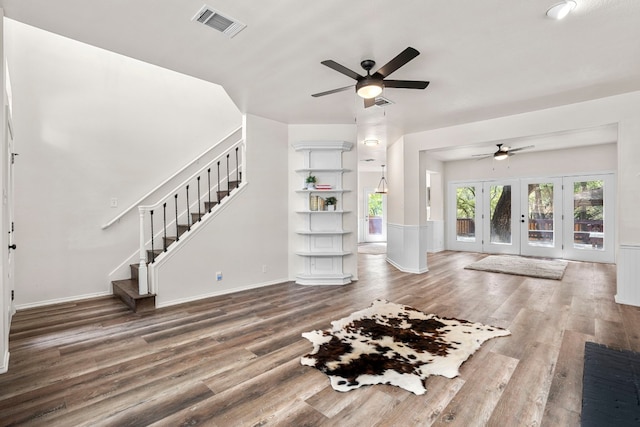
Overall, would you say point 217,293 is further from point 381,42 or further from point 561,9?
point 561,9

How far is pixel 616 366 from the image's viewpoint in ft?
7.29

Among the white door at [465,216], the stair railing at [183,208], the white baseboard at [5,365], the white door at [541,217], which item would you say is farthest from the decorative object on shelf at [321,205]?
the white door at [541,217]

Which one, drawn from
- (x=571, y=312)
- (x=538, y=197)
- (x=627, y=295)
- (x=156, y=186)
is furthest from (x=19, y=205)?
(x=538, y=197)

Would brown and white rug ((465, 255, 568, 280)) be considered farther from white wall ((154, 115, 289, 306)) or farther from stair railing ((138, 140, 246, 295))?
stair railing ((138, 140, 246, 295))

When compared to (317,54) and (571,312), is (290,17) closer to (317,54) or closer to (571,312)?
(317,54)

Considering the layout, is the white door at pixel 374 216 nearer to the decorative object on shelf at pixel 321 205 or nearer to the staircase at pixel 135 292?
the decorative object on shelf at pixel 321 205

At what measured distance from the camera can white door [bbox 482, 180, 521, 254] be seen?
Result: 8625mm

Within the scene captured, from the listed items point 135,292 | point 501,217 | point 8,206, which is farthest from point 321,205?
point 501,217

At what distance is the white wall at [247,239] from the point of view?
4.25 m

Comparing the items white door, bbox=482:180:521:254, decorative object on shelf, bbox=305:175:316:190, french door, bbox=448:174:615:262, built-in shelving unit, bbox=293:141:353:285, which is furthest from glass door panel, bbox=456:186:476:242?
decorative object on shelf, bbox=305:175:316:190

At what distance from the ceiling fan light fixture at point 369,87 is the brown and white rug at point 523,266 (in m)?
5.03

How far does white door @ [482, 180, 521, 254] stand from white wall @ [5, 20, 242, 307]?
840 cm

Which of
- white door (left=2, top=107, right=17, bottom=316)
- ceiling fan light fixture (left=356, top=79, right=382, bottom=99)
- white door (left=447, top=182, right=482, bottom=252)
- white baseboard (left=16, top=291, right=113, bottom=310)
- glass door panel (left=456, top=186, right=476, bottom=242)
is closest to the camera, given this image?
white door (left=2, top=107, right=17, bottom=316)

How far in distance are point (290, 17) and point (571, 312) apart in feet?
15.2
